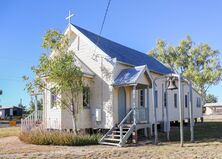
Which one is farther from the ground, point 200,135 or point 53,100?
point 53,100

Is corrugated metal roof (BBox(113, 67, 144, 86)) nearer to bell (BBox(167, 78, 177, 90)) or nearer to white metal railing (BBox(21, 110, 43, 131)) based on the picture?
bell (BBox(167, 78, 177, 90))

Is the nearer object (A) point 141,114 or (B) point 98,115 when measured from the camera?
(B) point 98,115

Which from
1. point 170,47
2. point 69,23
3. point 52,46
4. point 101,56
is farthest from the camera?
point 170,47

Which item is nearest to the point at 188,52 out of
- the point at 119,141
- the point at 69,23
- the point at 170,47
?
the point at 170,47

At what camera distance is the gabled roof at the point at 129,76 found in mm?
17112

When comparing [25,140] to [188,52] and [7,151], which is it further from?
[188,52]

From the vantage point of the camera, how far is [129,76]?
17.7 m

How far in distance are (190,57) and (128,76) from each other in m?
36.1

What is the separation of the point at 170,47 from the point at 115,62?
116ft

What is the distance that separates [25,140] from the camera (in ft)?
53.2

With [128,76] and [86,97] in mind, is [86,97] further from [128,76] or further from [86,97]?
[128,76]

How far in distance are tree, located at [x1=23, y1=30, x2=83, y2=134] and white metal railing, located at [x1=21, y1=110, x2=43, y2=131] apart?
242cm

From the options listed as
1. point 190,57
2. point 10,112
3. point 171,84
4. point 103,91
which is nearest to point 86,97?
point 103,91

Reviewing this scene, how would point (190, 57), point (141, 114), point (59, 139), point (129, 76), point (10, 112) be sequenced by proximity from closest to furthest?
1. point (59, 139)
2. point (129, 76)
3. point (141, 114)
4. point (190, 57)
5. point (10, 112)
